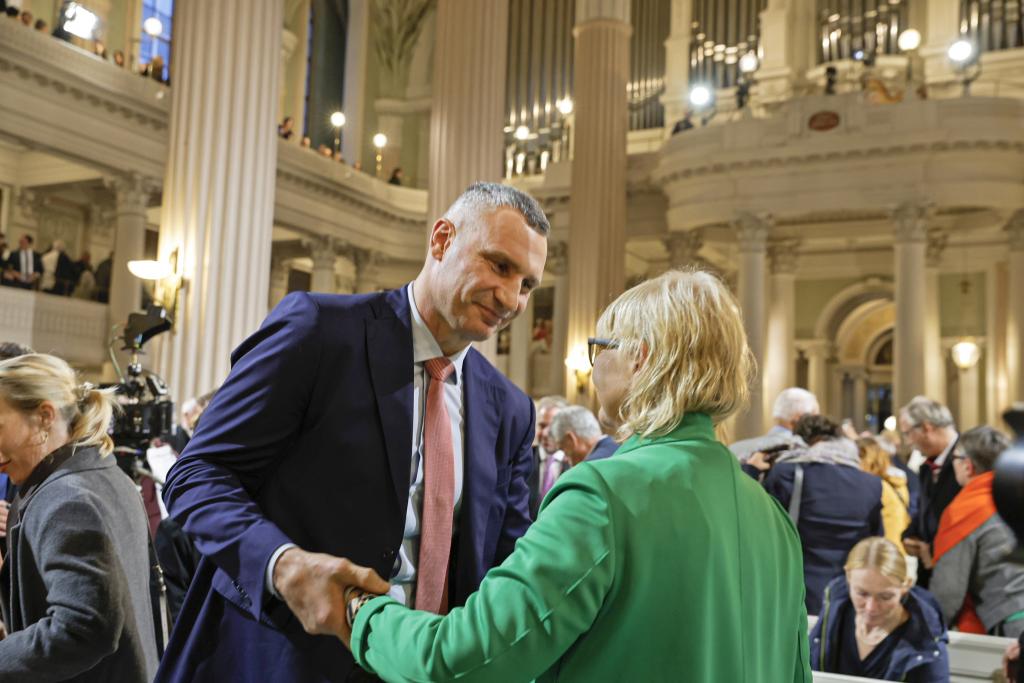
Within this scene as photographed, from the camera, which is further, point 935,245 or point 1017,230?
point 935,245

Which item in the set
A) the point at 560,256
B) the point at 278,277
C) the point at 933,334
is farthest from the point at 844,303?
the point at 278,277

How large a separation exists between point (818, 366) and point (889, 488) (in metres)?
17.8

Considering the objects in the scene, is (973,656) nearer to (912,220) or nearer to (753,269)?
(912,220)

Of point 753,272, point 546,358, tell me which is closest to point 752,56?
point 753,272

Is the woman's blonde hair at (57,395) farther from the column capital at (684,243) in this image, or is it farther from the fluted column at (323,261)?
the fluted column at (323,261)

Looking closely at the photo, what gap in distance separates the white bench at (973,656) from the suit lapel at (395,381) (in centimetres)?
292

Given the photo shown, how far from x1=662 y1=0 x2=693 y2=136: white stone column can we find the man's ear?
20.2 meters

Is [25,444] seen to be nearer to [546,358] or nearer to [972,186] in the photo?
[972,186]

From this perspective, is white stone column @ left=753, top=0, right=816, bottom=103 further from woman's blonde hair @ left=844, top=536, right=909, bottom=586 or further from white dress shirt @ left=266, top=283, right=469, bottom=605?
white dress shirt @ left=266, top=283, right=469, bottom=605

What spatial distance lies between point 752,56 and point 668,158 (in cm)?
375

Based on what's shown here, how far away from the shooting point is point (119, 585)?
225 cm

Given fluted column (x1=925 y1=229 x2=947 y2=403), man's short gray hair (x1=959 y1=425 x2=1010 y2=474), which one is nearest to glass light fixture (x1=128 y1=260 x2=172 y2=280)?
man's short gray hair (x1=959 y1=425 x2=1010 y2=474)

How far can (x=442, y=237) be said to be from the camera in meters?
2.11

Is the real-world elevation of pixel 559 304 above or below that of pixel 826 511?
above
